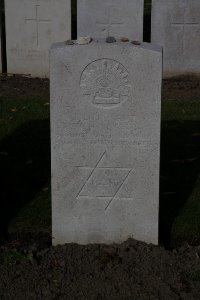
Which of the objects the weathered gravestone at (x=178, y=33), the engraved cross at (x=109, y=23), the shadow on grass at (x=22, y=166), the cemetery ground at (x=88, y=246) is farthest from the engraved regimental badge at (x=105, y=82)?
the weathered gravestone at (x=178, y=33)

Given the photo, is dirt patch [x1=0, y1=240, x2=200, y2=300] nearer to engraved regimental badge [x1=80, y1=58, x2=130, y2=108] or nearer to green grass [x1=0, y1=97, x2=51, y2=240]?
green grass [x1=0, y1=97, x2=51, y2=240]

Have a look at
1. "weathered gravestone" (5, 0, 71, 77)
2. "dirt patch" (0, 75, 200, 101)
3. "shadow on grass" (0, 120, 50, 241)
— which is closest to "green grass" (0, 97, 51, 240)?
"shadow on grass" (0, 120, 50, 241)

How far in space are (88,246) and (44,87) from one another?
5510mm

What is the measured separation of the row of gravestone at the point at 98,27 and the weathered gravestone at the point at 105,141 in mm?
6004

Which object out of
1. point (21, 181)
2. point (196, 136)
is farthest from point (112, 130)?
point (196, 136)

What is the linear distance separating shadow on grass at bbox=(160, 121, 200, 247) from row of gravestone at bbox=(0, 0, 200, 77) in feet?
9.00

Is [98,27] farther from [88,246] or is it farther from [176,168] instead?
[88,246]

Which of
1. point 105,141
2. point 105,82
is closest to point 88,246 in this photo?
point 105,141

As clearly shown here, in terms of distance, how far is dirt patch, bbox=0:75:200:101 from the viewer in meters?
9.84

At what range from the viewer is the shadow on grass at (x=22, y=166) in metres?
6.01

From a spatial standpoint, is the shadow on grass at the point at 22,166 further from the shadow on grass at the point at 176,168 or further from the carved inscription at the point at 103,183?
the shadow on grass at the point at 176,168

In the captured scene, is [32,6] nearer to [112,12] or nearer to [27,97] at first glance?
[112,12]

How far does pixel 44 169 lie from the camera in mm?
6859

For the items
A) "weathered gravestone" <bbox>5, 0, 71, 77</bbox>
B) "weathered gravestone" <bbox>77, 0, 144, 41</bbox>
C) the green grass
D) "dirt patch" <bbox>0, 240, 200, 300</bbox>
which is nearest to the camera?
"dirt patch" <bbox>0, 240, 200, 300</bbox>
